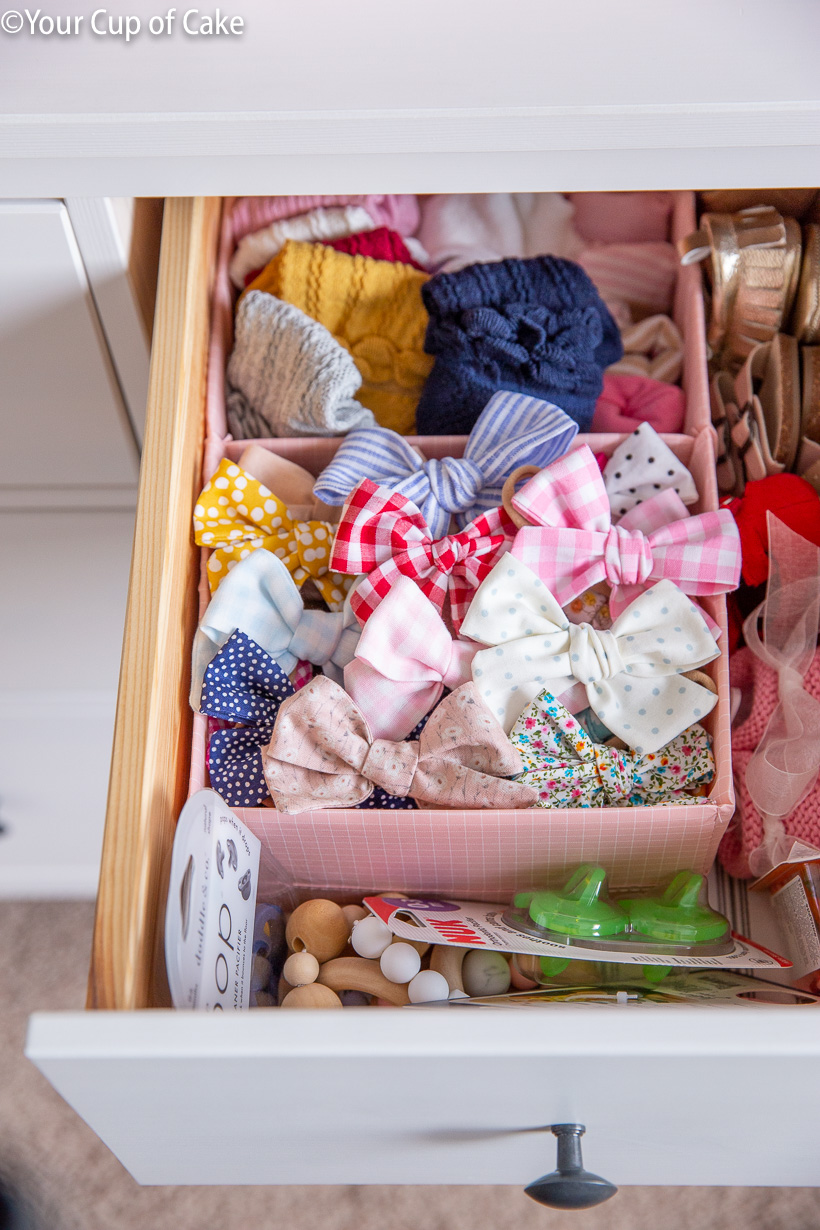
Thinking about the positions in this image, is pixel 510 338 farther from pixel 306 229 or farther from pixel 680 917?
pixel 680 917

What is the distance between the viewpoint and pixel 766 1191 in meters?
1.09

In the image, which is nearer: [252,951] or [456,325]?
[252,951]

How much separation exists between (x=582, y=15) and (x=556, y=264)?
9.4 inches

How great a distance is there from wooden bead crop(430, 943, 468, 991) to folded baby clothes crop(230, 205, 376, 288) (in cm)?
64

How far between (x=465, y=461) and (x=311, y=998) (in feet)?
1.41

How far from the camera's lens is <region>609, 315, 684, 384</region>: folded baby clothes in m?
0.95

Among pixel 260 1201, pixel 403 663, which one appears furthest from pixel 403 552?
pixel 260 1201

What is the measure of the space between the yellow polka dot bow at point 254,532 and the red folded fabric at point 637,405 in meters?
0.29

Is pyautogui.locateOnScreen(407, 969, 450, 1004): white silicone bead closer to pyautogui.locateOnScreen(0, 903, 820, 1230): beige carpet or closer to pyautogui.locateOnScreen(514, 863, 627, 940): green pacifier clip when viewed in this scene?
pyautogui.locateOnScreen(514, 863, 627, 940): green pacifier clip

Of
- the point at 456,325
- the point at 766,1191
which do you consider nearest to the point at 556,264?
the point at 456,325

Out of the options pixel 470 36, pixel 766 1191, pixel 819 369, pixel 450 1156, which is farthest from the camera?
pixel 766 1191

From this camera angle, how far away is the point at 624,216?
102 centimetres

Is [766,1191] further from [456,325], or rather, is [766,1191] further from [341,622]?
[456,325]

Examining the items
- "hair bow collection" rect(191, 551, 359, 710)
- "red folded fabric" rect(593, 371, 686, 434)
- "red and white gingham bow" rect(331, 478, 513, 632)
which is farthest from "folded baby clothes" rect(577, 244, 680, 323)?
"hair bow collection" rect(191, 551, 359, 710)
